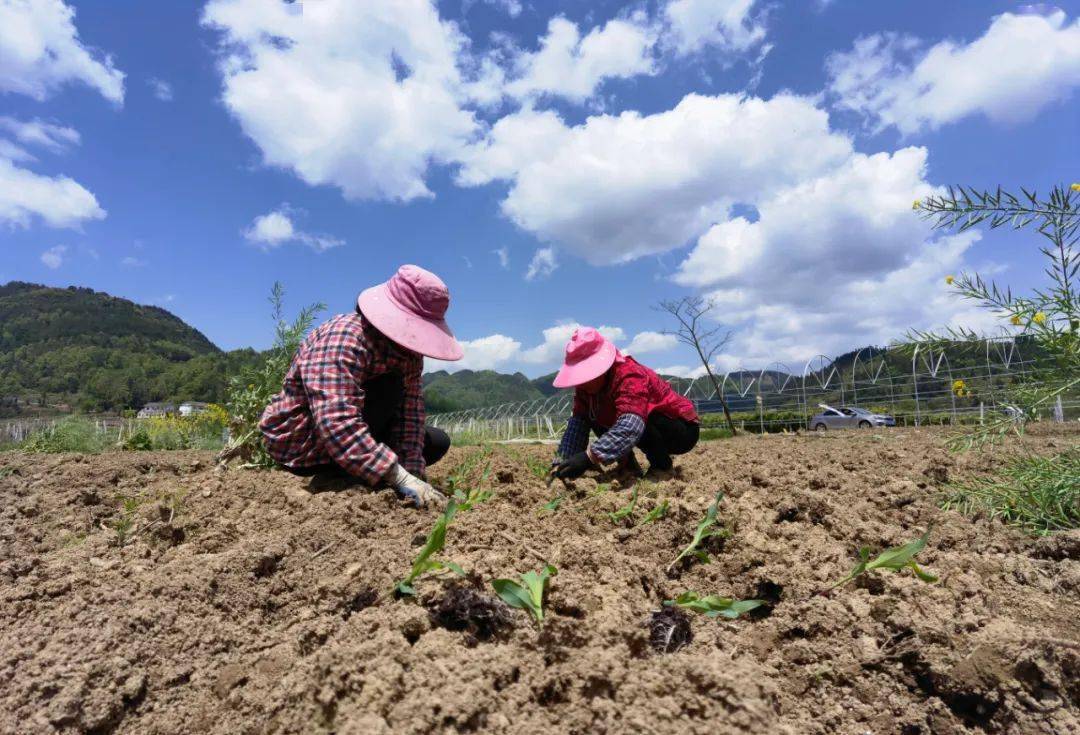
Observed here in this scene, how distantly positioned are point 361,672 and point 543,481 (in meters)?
2.09

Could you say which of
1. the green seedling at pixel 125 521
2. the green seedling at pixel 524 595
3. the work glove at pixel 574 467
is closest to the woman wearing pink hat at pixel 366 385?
the green seedling at pixel 125 521

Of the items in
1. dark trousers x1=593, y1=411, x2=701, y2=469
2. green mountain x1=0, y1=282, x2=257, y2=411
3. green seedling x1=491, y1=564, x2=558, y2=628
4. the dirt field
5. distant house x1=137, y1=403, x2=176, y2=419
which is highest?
green mountain x1=0, y1=282, x2=257, y2=411

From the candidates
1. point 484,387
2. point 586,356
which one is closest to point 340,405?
point 586,356

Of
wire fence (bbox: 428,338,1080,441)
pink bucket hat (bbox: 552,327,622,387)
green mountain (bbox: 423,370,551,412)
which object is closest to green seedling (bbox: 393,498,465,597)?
pink bucket hat (bbox: 552,327,622,387)

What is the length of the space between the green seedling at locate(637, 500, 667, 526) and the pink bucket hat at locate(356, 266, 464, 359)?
1.10 m

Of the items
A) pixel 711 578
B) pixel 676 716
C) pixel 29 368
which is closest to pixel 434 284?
pixel 711 578

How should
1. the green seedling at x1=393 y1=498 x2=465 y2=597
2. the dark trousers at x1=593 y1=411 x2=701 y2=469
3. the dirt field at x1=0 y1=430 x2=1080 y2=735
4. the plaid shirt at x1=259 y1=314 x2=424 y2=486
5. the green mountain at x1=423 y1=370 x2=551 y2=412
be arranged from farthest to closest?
the green mountain at x1=423 y1=370 x2=551 y2=412
the dark trousers at x1=593 y1=411 x2=701 y2=469
the plaid shirt at x1=259 y1=314 x2=424 y2=486
the green seedling at x1=393 y1=498 x2=465 y2=597
the dirt field at x1=0 y1=430 x2=1080 y2=735

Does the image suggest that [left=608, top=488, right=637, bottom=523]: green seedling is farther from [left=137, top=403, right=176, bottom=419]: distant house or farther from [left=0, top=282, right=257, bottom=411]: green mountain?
[left=0, top=282, right=257, bottom=411]: green mountain

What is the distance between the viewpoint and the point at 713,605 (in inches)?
51.1

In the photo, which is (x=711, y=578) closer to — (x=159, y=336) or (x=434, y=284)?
(x=434, y=284)

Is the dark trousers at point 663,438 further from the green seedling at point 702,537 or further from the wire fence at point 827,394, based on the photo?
the wire fence at point 827,394

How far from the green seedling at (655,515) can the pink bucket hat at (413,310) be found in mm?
1100

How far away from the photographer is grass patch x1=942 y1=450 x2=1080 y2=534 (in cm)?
186

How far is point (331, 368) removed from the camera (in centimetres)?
244
